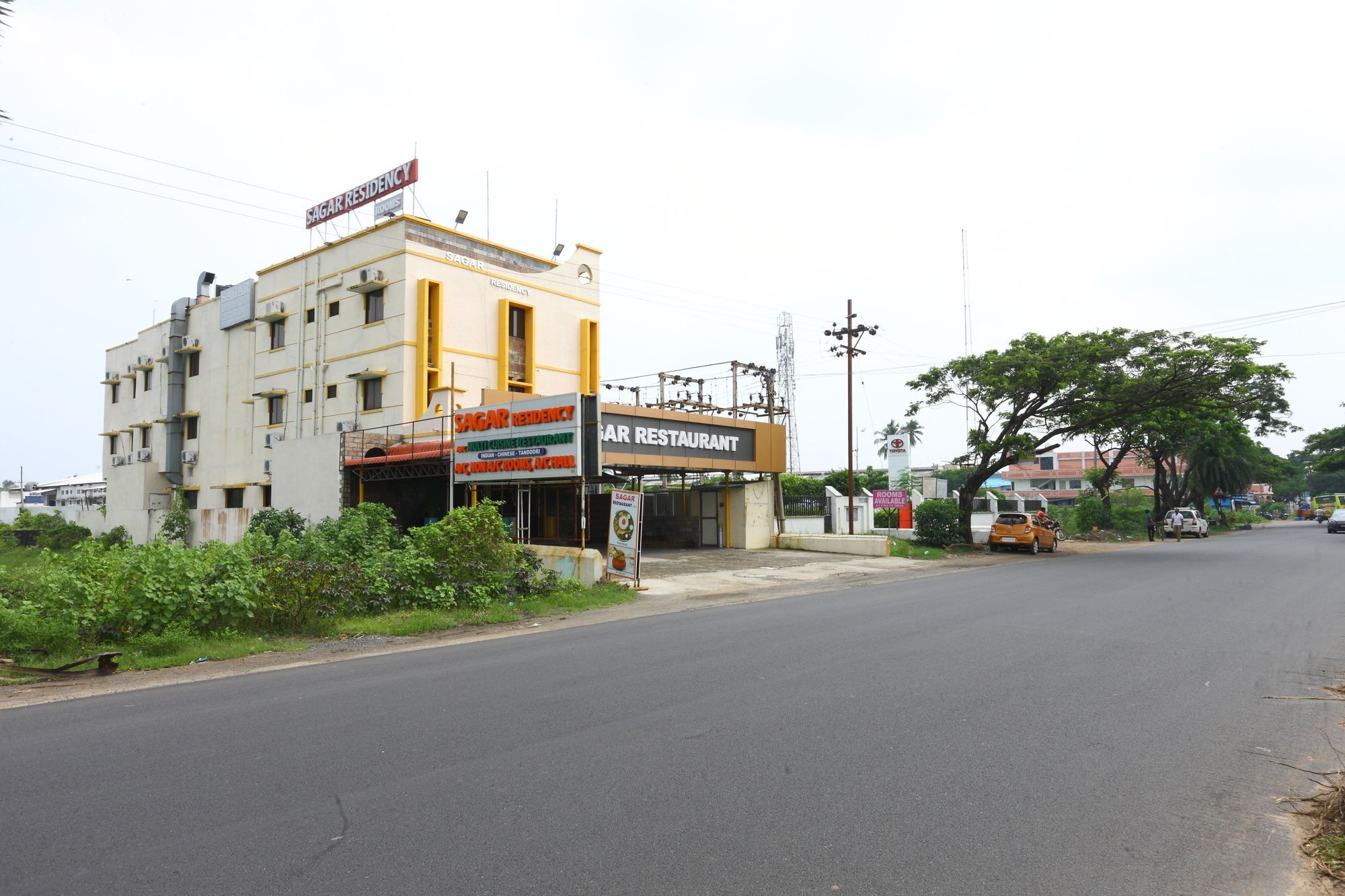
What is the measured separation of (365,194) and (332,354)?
7.50m

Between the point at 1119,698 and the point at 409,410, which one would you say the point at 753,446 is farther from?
the point at 1119,698

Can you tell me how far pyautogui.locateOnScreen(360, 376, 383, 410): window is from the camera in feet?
110

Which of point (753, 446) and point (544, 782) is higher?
point (753, 446)

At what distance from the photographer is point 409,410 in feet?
107

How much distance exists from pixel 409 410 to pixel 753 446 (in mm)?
13917

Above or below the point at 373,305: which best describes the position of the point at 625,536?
below

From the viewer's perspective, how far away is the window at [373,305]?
34.0 m

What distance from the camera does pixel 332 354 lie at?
35562mm

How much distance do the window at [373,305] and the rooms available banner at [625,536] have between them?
20217 mm

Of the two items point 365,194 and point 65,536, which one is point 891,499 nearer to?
point 365,194

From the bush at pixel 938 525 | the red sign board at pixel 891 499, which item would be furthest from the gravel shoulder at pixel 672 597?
the red sign board at pixel 891 499

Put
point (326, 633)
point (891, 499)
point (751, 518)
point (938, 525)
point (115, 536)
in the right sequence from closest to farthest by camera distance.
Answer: point (326, 633), point (751, 518), point (938, 525), point (891, 499), point (115, 536)

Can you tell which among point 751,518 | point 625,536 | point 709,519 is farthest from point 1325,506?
point 625,536

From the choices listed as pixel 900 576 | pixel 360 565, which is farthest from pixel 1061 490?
pixel 360 565
